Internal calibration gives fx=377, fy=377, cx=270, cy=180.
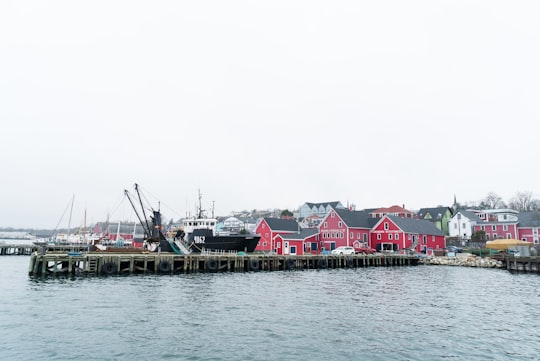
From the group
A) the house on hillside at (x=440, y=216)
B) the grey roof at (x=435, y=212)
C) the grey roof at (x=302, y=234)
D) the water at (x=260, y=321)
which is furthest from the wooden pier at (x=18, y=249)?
the grey roof at (x=435, y=212)

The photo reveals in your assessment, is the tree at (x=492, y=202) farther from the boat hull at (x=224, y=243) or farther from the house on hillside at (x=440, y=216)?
the boat hull at (x=224, y=243)

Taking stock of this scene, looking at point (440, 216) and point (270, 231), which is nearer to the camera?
point (270, 231)

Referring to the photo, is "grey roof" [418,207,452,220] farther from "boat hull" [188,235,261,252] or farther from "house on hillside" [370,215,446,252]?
"boat hull" [188,235,261,252]

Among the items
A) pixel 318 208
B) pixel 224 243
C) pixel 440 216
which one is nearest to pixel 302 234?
pixel 224 243

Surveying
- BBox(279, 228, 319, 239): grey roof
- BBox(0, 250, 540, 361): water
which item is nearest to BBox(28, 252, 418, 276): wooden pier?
BBox(0, 250, 540, 361): water

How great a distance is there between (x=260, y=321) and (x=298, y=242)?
157 ft

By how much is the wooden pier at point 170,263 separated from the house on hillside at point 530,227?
127 ft

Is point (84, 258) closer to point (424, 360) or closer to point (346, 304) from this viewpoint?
point (346, 304)

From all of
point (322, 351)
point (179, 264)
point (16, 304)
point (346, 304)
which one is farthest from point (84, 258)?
point (322, 351)

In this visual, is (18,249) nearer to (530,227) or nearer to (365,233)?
(365,233)

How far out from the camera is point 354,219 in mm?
70688

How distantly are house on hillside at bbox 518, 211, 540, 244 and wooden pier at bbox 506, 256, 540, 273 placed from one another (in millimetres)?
31331

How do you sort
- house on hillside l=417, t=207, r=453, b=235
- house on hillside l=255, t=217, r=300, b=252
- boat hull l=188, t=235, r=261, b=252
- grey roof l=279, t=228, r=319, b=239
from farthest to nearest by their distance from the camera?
house on hillside l=417, t=207, r=453, b=235, grey roof l=279, t=228, r=319, b=239, house on hillside l=255, t=217, r=300, b=252, boat hull l=188, t=235, r=261, b=252

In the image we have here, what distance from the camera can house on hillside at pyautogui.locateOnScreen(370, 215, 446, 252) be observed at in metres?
67.1
